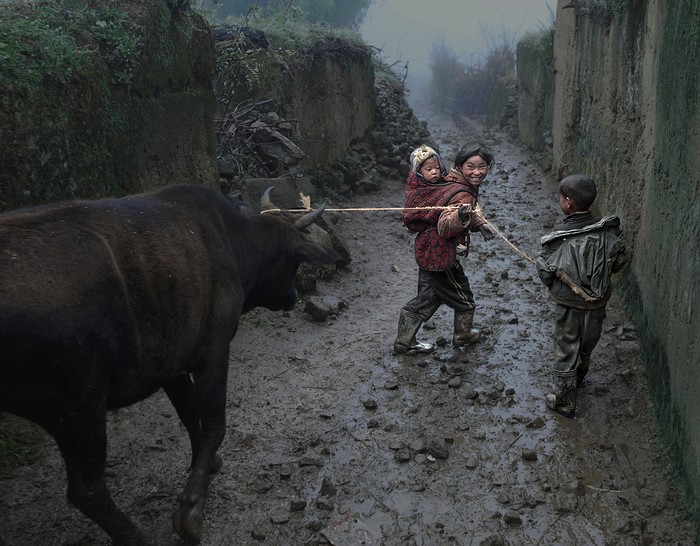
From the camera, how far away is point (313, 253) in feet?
16.0

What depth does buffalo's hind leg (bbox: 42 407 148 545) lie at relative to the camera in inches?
131

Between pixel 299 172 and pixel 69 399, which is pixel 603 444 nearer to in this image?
pixel 69 399

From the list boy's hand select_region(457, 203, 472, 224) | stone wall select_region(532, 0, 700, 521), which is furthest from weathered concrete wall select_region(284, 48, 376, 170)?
boy's hand select_region(457, 203, 472, 224)

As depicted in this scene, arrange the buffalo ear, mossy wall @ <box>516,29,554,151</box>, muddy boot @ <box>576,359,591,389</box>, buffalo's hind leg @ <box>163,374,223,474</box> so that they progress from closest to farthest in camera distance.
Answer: buffalo's hind leg @ <box>163,374,223,474</box> < the buffalo ear < muddy boot @ <box>576,359,591,389</box> < mossy wall @ <box>516,29,554,151</box>

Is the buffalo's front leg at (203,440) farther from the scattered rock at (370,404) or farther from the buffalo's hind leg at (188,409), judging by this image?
the scattered rock at (370,404)

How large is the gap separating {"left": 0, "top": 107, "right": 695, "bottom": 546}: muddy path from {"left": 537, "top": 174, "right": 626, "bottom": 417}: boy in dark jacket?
0.39 metres

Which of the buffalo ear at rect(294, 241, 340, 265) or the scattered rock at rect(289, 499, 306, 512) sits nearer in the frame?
the scattered rock at rect(289, 499, 306, 512)

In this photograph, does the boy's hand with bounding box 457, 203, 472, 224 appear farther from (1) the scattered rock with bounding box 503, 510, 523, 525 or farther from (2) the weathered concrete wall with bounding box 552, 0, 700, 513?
(1) the scattered rock with bounding box 503, 510, 523, 525

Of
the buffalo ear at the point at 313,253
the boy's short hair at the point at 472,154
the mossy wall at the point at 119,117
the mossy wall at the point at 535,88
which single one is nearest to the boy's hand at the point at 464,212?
the boy's short hair at the point at 472,154

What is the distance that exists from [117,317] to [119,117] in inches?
113

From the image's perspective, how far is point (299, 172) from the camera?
10.2 metres

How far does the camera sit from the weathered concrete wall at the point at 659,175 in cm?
409

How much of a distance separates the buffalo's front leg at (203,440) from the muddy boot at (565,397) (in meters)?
2.35

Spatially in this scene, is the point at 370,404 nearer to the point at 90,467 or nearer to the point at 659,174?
the point at 90,467
